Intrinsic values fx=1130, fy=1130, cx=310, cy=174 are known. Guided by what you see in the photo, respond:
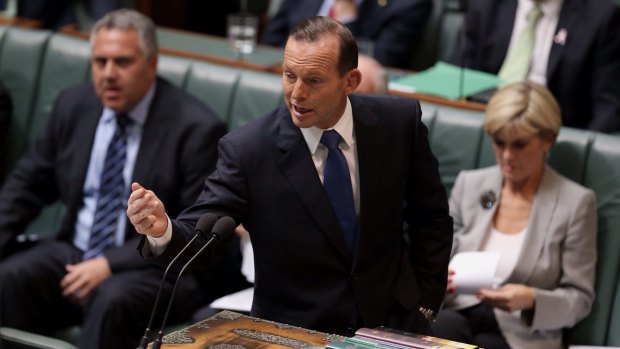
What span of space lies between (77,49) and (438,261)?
6.61ft

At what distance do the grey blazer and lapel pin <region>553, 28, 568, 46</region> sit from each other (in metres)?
0.92

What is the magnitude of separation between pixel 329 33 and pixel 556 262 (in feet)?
3.89

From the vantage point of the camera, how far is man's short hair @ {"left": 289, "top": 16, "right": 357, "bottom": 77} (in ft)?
7.46

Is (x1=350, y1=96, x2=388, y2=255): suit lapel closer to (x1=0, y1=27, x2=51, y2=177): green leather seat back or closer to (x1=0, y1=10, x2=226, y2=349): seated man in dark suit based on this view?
(x1=0, y1=10, x2=226, y2=349): seated man in dark suit

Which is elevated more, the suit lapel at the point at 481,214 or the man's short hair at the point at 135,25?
the man's short hair at the point at 135,25

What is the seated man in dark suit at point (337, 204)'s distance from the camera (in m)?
2.41

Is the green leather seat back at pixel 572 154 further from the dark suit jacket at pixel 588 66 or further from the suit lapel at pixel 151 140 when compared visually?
the suit lapel at pixel 151 140

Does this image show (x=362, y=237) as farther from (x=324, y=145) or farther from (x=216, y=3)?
(x=216, y=3)

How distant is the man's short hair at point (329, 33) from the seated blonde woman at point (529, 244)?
0.93 metres

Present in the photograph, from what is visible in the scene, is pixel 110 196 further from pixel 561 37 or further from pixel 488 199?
pixel 561 37

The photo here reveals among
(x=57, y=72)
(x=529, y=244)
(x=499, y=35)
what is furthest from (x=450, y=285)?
(x=57, y=72)

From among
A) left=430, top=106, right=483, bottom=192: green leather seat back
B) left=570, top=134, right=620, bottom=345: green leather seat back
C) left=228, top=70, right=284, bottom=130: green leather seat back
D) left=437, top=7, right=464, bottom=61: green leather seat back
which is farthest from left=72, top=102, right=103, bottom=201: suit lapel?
left=437, top=7, right=464, bottom=61: green leather seat back

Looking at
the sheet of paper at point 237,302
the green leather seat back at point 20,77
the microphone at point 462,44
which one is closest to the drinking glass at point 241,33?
the green leather seat back at point 20,77

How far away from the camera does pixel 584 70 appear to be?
3934 millimetres
